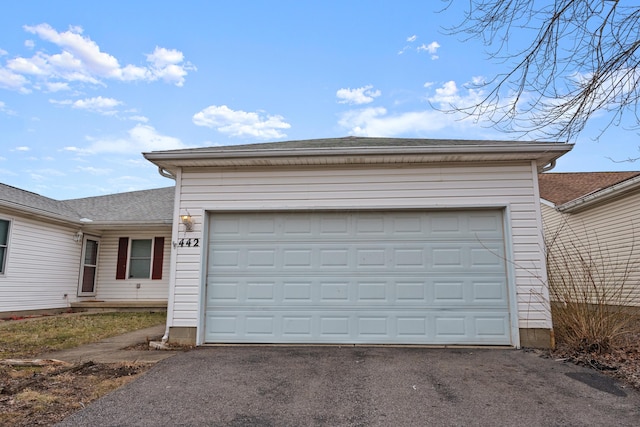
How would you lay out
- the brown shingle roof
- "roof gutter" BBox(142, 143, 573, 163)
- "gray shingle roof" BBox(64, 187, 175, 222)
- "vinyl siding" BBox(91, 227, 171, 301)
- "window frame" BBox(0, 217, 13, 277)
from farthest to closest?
the brown shingle roof < "gray shingle roof" BBox(64, 187, 175, 222) < "vinyl siding" BBox(91, 227, 171, 301) < "window frame" BBox(0, 217, 13, 277) < "roof gutter" BBox(142, 143, 573, 163)

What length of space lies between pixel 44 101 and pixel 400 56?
1293cm

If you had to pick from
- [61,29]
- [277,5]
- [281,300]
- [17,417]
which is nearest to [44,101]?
[61,29]

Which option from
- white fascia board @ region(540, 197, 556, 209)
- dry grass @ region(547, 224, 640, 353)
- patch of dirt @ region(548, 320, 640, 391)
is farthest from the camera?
white fascia board @ region(540, 197, 556, 209)

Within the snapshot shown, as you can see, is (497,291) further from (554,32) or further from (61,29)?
(61,29)

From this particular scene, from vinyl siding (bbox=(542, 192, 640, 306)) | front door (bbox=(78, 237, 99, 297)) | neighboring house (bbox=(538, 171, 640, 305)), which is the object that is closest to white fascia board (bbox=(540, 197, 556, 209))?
neighboring house (bbox=(538, 171, 640, 305))

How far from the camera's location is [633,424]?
3129mm

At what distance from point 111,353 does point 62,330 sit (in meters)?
3.06

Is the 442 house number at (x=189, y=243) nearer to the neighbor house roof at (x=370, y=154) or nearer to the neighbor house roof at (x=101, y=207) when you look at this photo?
the neighbor house roof at (x=370, y=154)

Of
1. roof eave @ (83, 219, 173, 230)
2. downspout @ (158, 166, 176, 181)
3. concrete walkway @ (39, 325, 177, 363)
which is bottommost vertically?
concrete walkway @ (39, 325, 177, 363)

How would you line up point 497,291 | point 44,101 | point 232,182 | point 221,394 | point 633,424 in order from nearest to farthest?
point 633,424
point 221,394
point 497,291
point 232,182
point 44,101

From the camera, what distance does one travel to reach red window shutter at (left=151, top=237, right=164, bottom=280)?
38.0 feet

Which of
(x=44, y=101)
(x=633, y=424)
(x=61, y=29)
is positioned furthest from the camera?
(x=44, y=101)

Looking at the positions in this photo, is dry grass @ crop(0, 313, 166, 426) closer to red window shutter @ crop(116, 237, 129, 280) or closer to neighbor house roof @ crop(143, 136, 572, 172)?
neighbor house roof @ crop(143, 136, 572, 172)

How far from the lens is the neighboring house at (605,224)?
9133 millimetres
